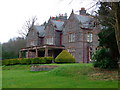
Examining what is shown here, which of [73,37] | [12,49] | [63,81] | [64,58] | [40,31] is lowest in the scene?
[63,81]

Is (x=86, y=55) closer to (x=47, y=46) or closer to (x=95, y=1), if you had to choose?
(x=47, y=46)

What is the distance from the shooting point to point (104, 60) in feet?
52.9

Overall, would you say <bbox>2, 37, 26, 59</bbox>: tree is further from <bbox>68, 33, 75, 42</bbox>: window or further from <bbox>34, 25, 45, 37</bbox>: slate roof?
<bbox>68, 33, 75, 42</bbox>: window

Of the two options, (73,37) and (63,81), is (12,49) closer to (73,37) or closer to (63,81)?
(73,37)

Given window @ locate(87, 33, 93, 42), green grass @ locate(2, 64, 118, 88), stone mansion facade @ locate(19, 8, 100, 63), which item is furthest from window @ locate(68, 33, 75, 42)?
green grass @ locate(2, 64, 118, 88)

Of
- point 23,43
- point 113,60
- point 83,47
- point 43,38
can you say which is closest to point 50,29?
point 43,38

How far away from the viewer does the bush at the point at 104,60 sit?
52.3ft

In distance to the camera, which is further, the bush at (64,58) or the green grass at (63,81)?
the bush at (64,58)

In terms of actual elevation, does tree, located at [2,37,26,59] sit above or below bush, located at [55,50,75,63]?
above

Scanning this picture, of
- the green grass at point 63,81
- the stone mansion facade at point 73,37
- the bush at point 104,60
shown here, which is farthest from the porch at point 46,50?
the bush at point 104,60

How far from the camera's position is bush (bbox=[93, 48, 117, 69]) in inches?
627

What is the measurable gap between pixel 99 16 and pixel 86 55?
21.0m

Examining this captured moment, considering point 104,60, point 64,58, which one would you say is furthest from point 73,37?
point 104,60

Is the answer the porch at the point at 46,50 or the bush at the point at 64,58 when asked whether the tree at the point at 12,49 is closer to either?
the porch at the point at 46,50
